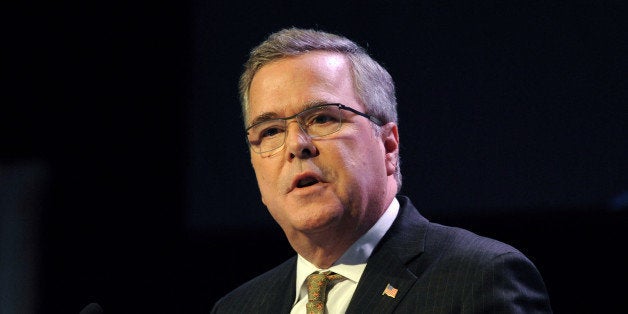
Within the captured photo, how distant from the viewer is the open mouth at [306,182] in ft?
8.03

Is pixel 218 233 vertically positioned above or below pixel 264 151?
below

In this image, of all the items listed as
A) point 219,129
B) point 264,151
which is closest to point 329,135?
point 264,151

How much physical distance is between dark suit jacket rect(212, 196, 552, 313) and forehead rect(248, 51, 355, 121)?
466 mm

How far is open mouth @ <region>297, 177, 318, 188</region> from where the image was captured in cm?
245

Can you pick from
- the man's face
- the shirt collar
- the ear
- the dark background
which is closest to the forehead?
the man's face

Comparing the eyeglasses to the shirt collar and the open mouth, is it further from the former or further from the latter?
the shirt collar

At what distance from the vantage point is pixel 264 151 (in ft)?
8.48

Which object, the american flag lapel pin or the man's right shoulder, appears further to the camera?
the man's right shoulder

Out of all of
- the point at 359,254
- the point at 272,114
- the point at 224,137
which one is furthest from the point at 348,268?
the point at 224,137

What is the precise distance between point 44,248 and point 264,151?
1898 mm

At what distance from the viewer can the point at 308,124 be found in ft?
8.27

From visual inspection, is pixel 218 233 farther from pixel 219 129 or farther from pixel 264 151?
pixel 264 151

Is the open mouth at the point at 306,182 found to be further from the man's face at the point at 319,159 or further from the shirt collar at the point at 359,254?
the shirt collar at the point at 359,254

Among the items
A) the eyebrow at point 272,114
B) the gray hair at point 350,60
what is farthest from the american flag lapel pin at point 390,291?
the eyebrow at point 272,114
